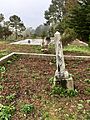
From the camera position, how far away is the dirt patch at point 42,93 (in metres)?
5.51

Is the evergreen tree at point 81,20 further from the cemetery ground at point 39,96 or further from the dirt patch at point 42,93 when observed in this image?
the cemetery ground at point 39,96

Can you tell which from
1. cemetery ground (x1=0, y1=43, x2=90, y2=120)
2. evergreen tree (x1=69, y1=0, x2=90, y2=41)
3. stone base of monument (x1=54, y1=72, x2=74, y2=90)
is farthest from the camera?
evergreen tree (x1=69, y1=0, x2=90, y2=41)

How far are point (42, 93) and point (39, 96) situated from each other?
0.23 metres

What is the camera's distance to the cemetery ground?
5.49 metres

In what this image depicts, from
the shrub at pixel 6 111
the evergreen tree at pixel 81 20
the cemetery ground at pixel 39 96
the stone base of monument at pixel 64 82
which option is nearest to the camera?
the shrub at pixel 6 111

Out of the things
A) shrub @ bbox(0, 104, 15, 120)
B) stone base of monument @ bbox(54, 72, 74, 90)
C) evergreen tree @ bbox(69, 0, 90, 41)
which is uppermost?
evergreen tree @ bbox(69, 0, 90, 41)

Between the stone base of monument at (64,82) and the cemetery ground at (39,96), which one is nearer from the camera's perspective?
the cemetery ground at (39,96)

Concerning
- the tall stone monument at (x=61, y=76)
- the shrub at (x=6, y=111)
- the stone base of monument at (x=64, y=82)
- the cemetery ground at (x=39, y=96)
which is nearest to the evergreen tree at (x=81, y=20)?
the cemetery ground at (x=39, y=96)

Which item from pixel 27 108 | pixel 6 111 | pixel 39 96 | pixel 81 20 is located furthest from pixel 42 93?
pixel 81 20

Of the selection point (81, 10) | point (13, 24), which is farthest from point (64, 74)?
point (13, 24)

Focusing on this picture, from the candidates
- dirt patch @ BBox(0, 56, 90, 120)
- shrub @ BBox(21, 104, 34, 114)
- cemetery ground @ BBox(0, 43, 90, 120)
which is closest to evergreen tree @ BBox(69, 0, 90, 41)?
dirt patch @ BBox(0, 56, 90, 120)

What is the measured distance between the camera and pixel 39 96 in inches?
253

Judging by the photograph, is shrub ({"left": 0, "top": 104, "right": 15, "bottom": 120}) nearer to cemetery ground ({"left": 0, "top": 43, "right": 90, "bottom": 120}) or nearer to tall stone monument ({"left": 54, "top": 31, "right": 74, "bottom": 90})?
cemetery ground ({"left": 0, "top": 43, "right": 90, "bottom": 120})

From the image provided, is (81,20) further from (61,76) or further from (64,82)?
(64,82)
